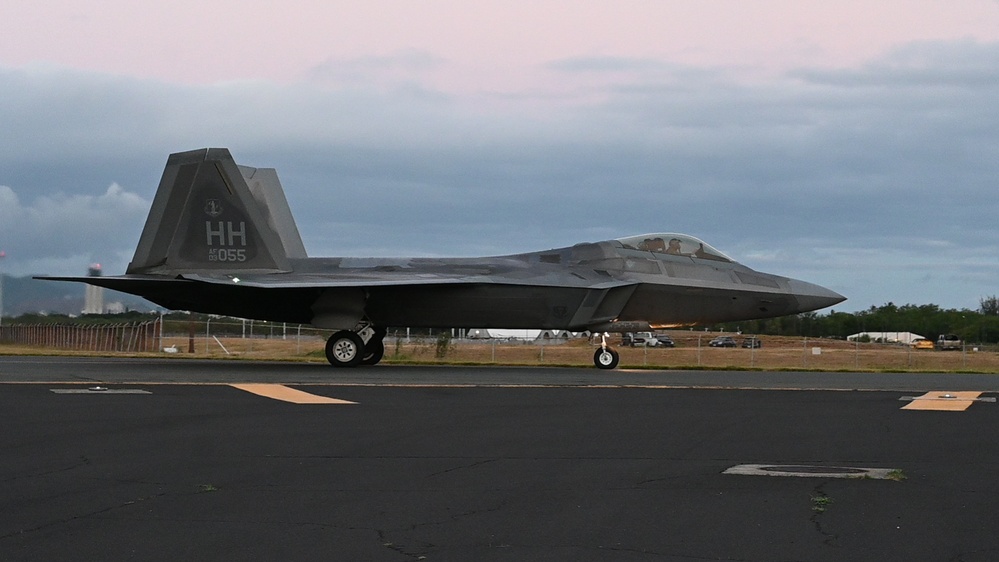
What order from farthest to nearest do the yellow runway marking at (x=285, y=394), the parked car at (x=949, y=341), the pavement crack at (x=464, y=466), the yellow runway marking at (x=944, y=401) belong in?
the parked car at (x=949, y=341)
the yellow runway marking at (x=285, y=394)
the yellow runway marking at (x=944, y=401)
the pavement crack at (x=464, y=466)

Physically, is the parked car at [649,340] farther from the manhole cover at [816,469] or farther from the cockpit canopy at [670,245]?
the manhole cover at [816,469]

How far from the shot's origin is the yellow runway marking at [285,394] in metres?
15.4

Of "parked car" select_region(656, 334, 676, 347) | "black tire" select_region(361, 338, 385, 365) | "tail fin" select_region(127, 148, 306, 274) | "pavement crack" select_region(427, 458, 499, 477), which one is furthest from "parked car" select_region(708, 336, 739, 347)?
"pavement crack" select_region(427, 458, 499, 477)

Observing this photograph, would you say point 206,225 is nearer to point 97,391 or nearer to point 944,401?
point 97,391

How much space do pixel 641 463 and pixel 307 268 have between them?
21089 mm

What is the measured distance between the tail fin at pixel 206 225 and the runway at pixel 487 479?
13.2 metres

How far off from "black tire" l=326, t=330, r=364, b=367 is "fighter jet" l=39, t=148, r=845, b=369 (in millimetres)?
28

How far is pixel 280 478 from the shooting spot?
8211mm

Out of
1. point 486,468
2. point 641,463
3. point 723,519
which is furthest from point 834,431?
point 723,519

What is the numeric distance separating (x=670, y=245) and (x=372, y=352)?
809 cm

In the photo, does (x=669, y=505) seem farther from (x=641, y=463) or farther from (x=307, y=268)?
(x=307, y=268)

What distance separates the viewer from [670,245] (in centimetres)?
2875

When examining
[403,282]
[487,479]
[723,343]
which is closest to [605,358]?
[403,282]

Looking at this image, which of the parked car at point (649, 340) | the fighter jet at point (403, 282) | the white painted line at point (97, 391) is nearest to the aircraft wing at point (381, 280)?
the fighter jet at point (403, 282)
